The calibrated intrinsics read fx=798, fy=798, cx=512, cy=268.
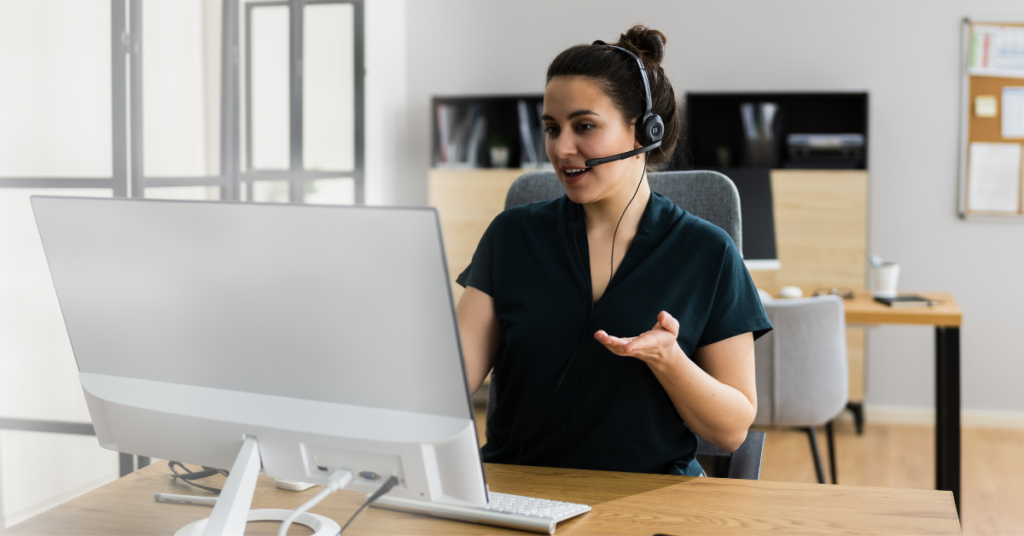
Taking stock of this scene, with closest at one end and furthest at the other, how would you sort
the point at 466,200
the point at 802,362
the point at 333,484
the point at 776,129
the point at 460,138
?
the point at 333,484
the point at 802,362
the point at 776,129
the point at 466,200
the point at 460,138

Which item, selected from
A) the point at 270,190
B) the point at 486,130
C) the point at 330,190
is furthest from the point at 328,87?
the point at 486,130

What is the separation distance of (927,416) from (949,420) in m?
1.59

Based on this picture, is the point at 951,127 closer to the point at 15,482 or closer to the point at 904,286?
the point at 904,286

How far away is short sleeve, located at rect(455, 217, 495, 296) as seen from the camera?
1244mm

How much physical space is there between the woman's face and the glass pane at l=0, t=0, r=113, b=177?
5.29 ft

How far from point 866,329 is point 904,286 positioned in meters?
0.27

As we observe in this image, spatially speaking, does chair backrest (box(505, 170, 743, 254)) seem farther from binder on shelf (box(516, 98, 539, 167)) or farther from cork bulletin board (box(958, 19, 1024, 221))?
cork bulletin board (box(958, 19, 1024, 221))

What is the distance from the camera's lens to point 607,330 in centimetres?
115

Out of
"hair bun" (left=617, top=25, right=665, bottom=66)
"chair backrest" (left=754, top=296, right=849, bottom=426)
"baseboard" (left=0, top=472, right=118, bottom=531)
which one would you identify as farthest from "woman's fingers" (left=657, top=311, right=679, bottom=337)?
"baseboard" (left=0, top=472, right=118, bottom=531)

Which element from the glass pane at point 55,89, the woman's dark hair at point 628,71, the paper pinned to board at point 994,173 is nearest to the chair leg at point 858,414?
the paper pinned to board at point 994,173

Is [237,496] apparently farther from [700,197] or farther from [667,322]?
[700,197]

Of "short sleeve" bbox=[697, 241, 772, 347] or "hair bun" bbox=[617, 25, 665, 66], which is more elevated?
"hair bun" bbox=[617, 25, 665, 66]

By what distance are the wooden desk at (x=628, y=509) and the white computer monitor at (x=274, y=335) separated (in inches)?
4.5

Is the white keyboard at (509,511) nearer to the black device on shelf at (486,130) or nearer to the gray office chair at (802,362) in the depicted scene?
the gray office chair at (802,362)
